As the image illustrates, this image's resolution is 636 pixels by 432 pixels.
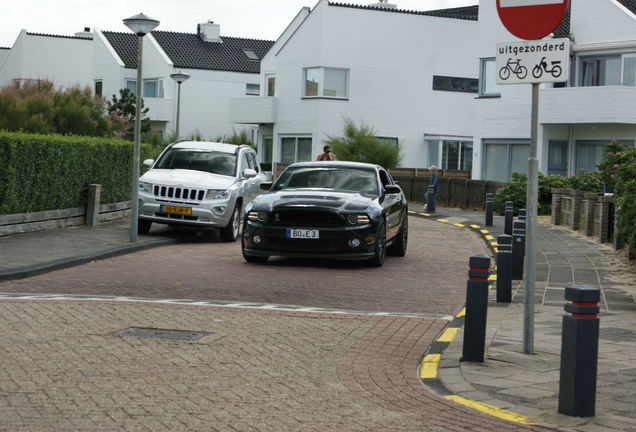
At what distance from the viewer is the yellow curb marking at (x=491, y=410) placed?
5980mm

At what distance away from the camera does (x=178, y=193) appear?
1836 cm

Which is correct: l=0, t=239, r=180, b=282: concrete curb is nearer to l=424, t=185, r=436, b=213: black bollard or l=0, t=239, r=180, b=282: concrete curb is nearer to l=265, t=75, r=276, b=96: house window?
l=424, t=185, r=436, b=213: black bollard

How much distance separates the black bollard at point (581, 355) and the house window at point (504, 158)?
3024cm

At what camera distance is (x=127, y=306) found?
33.3ft

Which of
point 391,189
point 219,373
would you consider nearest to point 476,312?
point 219,373

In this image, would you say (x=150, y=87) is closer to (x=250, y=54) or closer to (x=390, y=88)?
(x=250, y=54)

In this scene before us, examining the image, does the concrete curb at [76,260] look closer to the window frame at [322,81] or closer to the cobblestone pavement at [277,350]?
the cobblestone pavement at [277,350]

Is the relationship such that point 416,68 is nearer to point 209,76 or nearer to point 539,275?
point 209,76

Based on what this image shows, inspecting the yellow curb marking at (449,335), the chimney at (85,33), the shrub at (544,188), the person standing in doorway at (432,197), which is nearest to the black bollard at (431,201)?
the person standing in doorway at (432,197)

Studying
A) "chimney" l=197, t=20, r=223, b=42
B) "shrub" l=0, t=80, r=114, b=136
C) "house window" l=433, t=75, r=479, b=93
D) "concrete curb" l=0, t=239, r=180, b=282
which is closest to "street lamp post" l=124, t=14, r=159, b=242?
"concrete curb" l=0, t=239, r=180, b=282

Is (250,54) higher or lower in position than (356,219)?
higher

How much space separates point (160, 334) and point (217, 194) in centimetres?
1002

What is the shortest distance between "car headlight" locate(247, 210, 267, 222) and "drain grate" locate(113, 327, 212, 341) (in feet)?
18.9

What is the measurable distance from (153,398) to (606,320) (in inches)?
216
